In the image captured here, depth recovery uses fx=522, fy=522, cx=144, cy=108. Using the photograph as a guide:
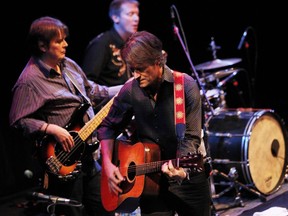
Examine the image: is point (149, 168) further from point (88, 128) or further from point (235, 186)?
point (235, 186)

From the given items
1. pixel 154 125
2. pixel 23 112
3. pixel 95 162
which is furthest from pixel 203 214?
pixel 23 112

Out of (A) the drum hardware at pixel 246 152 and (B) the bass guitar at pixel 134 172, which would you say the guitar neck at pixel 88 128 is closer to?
(B) the bass guitar at pixel 134 172

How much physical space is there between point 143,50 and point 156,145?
0.67 m

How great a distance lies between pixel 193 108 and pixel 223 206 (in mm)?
2716

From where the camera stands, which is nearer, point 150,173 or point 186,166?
point 186,166

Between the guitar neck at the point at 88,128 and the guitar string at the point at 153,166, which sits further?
the guitar neck at the point at 88,128

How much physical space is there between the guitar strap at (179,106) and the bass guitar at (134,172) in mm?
193

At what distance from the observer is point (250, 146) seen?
19.5ft

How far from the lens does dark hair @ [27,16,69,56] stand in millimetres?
4383

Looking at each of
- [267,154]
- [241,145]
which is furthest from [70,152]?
[267,154]

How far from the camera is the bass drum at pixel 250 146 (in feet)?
19.5

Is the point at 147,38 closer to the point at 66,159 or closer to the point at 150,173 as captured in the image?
the point at 150,173

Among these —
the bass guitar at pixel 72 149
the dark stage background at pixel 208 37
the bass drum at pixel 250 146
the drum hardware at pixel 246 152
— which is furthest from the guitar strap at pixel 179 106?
the dark stage background at pixel 208 37

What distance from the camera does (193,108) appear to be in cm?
353
